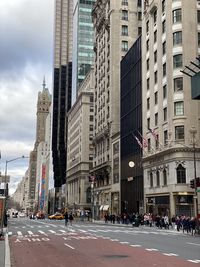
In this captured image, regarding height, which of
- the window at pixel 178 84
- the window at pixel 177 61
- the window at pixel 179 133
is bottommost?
the window at pixel 179 133

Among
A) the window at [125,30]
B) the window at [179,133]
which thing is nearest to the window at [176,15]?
the window at [179,133]

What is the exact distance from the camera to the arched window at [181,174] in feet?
180

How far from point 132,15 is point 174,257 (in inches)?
A: 3277

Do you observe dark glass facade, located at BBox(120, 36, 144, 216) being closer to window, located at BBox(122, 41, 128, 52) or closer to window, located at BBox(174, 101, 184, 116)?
window, located at BBox(122, 41, 128, 52)

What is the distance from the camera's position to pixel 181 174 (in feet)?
181

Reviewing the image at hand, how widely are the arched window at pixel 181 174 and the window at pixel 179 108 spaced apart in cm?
682

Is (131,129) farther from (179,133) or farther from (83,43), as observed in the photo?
(83,43)

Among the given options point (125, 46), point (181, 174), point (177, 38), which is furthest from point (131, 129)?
point (125, 46)

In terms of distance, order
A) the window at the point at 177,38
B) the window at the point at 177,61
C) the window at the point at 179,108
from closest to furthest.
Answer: the window at the point at 179,108 → the window at the point at 177,61 → the window at the point at 177,38

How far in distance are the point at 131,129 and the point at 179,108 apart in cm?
2017

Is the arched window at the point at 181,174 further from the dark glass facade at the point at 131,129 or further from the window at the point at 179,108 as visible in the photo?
the dark glass facade at the point at 131,129

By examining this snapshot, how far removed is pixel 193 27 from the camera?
59.0 metres

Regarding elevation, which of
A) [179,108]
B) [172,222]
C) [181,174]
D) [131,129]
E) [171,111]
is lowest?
[172,222]

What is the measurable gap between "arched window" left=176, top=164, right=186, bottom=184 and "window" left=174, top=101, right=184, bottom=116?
6818 millimetres
